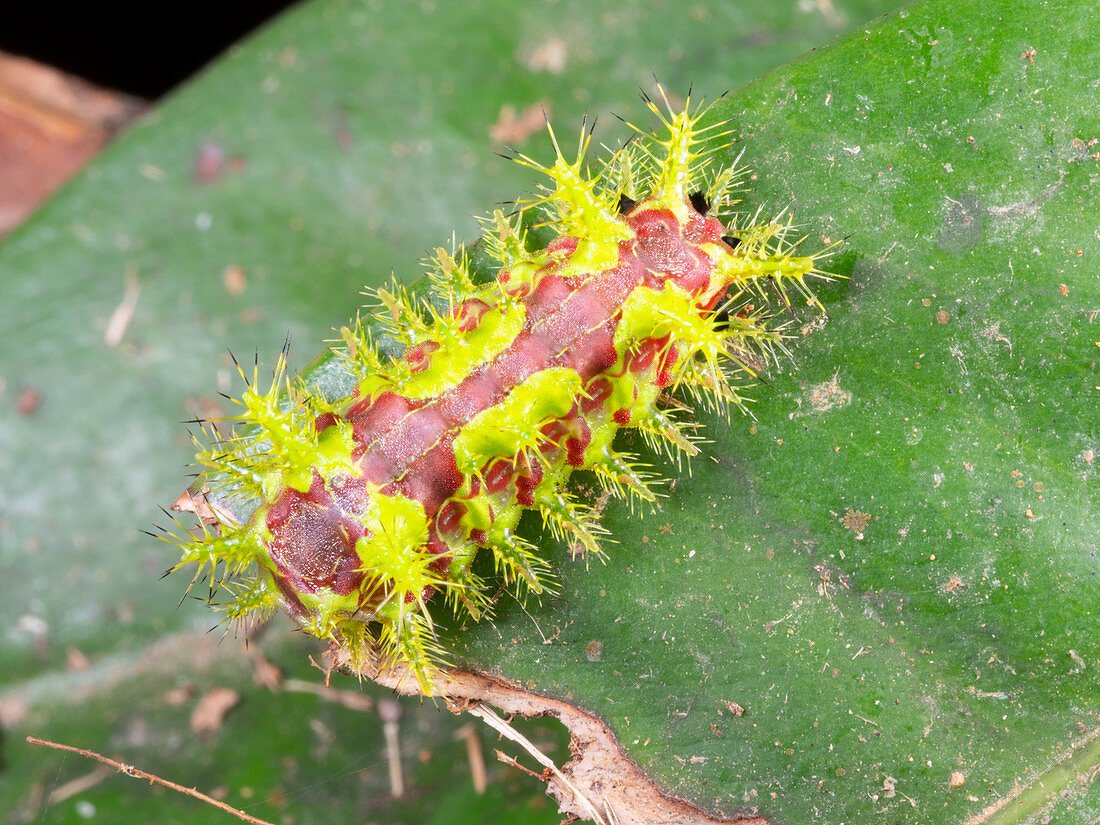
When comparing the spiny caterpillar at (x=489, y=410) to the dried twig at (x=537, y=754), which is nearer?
the spiny caterpillar at (x=489, y=410)

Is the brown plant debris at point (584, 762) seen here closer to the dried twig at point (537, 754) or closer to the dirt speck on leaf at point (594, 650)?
the dried twig at point (537, 754)

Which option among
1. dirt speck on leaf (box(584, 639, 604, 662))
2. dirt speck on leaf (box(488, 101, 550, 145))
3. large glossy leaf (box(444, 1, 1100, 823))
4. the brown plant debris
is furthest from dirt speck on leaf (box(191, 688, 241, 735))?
dirt speck on leaf (box(488, 101, 550, 145))

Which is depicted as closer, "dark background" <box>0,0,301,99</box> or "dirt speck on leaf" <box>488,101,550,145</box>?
"dirt speck on leaf" <box>488,101,550,145</box>

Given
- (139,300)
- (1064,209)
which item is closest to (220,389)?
(139,300)

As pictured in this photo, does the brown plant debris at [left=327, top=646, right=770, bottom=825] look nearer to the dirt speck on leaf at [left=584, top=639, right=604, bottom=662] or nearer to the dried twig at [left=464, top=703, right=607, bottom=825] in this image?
the dried twig at [left=464, top=703, right=607, bottom=825]

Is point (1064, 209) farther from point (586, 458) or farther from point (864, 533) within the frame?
point (586, 458)

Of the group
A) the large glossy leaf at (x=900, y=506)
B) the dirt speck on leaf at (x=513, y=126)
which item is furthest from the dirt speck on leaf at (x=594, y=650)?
the dirt speck on leaf at (x=513, y=126)

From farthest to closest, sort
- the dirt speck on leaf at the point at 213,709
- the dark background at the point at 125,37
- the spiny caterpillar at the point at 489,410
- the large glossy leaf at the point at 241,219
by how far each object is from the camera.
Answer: the dark background at the point at 125,37 → the large glossy leaf at the point at 241,219 → the dirt speck on leaf at the point at 213,709 → the spiny caterpillar at the point at 489,410
